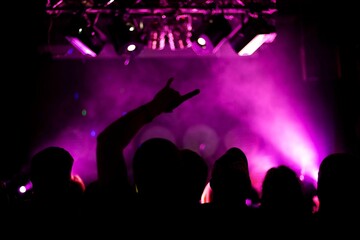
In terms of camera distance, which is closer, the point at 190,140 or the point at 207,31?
the point at 207,31

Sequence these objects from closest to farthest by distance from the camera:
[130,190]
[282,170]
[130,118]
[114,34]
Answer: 1. [130,190]
2. [130,118]
3. [282,170]
4. [114,34]

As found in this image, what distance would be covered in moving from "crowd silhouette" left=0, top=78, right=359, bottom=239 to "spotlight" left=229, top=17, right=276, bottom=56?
203 centimetres

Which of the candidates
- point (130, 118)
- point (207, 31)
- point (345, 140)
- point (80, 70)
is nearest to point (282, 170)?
point (207, 31)

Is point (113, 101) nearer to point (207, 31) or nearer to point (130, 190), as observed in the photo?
point (207, 31)

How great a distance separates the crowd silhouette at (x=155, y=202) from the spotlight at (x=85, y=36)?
6.39ft

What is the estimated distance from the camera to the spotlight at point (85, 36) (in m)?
3.36

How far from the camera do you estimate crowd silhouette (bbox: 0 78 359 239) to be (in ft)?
4.00

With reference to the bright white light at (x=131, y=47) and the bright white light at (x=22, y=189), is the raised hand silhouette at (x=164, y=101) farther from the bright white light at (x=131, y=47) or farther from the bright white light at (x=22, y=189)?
the bright white light at (x=131, y=47)

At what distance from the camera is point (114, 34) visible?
3.46 m

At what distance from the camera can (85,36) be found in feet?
11.3

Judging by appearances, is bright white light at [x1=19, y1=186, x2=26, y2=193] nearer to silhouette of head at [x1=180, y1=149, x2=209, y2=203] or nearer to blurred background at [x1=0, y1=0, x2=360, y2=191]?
silhouette of head at [x1=180, y1=149, x2=209, y2=203]

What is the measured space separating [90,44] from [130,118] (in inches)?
90.6

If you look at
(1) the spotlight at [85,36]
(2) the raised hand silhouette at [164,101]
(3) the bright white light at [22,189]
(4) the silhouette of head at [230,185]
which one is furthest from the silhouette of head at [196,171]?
(1) the spotlight at [85,36]

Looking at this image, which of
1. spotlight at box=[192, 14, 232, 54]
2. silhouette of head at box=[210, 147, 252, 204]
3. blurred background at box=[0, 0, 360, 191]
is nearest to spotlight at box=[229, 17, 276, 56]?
spotlight at box=[192, 14, 232, 54]
